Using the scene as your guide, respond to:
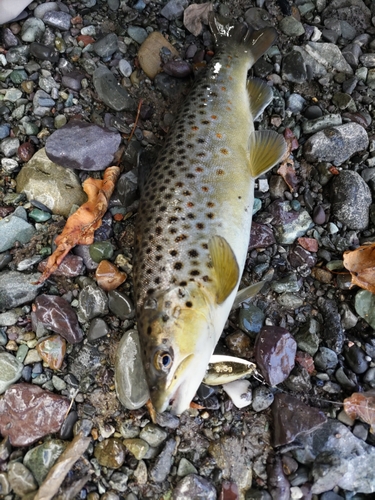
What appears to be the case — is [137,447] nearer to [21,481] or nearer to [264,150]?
[21,481]

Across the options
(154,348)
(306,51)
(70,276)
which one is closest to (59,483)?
(154,348)

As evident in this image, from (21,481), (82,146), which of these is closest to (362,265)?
(82,146)

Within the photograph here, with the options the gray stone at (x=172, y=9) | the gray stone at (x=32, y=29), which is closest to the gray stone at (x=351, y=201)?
the gray stone at (x=172, y=9)

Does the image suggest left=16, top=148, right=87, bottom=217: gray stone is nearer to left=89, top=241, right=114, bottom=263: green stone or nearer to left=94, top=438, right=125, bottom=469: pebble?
left=89, top=241, right=114, bottom=263: green stone

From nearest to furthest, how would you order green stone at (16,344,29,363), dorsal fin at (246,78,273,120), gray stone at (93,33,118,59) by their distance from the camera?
green stone at (16,344,29,363)
dorsal fin at (246,78,273,120)
gray stone at (93,33,118,59)

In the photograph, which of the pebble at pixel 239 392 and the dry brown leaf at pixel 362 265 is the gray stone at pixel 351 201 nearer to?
the dry brown leaf at pixel 362 265

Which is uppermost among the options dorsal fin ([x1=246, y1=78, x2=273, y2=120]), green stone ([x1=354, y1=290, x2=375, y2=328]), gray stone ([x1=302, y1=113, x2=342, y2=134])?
dorsal fin ([x1=246, y1=78, x2=273, y2=120])

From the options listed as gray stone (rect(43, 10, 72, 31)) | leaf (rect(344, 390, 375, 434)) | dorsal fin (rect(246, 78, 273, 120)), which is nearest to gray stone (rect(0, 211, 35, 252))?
gray stone (rect(43, 10, 72, 31))
